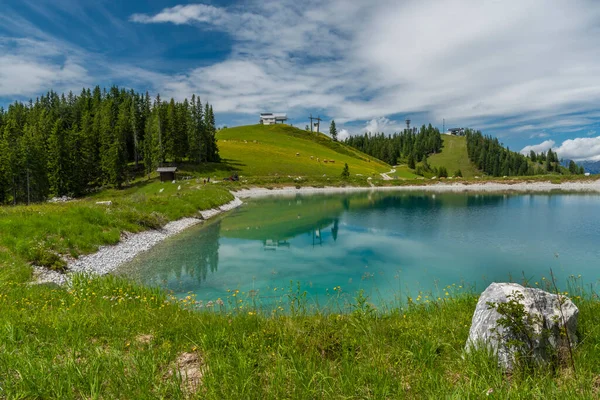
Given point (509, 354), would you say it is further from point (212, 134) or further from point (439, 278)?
point (212, 134)

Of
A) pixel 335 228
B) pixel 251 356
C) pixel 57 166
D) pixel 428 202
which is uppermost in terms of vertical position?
pixel 57 166

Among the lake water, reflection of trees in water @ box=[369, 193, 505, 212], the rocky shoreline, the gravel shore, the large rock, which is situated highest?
the gravel shore

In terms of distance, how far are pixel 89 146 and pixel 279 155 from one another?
2265 inches

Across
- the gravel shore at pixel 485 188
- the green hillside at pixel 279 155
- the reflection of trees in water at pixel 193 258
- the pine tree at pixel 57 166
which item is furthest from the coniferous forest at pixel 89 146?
the reflection of trees in water at pixel 193 258

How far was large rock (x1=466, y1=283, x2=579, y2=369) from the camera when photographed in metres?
4.49

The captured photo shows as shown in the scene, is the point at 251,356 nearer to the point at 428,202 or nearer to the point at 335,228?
the point at 335,228

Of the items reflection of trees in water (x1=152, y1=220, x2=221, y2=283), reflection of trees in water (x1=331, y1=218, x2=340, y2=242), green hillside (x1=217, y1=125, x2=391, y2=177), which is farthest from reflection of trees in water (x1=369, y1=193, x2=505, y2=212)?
green hillside (x1=217, y1=125, x2=391, y2=177)

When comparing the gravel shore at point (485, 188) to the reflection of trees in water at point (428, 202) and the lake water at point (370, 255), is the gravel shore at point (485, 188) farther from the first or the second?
the lake water at point (370, 255)

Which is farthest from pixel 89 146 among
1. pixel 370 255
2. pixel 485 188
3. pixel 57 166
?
pixel 485 188

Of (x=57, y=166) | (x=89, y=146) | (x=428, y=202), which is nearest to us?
(x=57, y=166)

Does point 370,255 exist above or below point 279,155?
below

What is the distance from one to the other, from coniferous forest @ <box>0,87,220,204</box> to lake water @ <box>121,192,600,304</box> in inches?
1481

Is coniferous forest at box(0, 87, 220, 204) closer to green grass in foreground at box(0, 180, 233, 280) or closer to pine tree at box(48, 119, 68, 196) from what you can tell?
pine tree at box(48, 119, 68, 196)

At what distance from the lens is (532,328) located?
14.7ft
